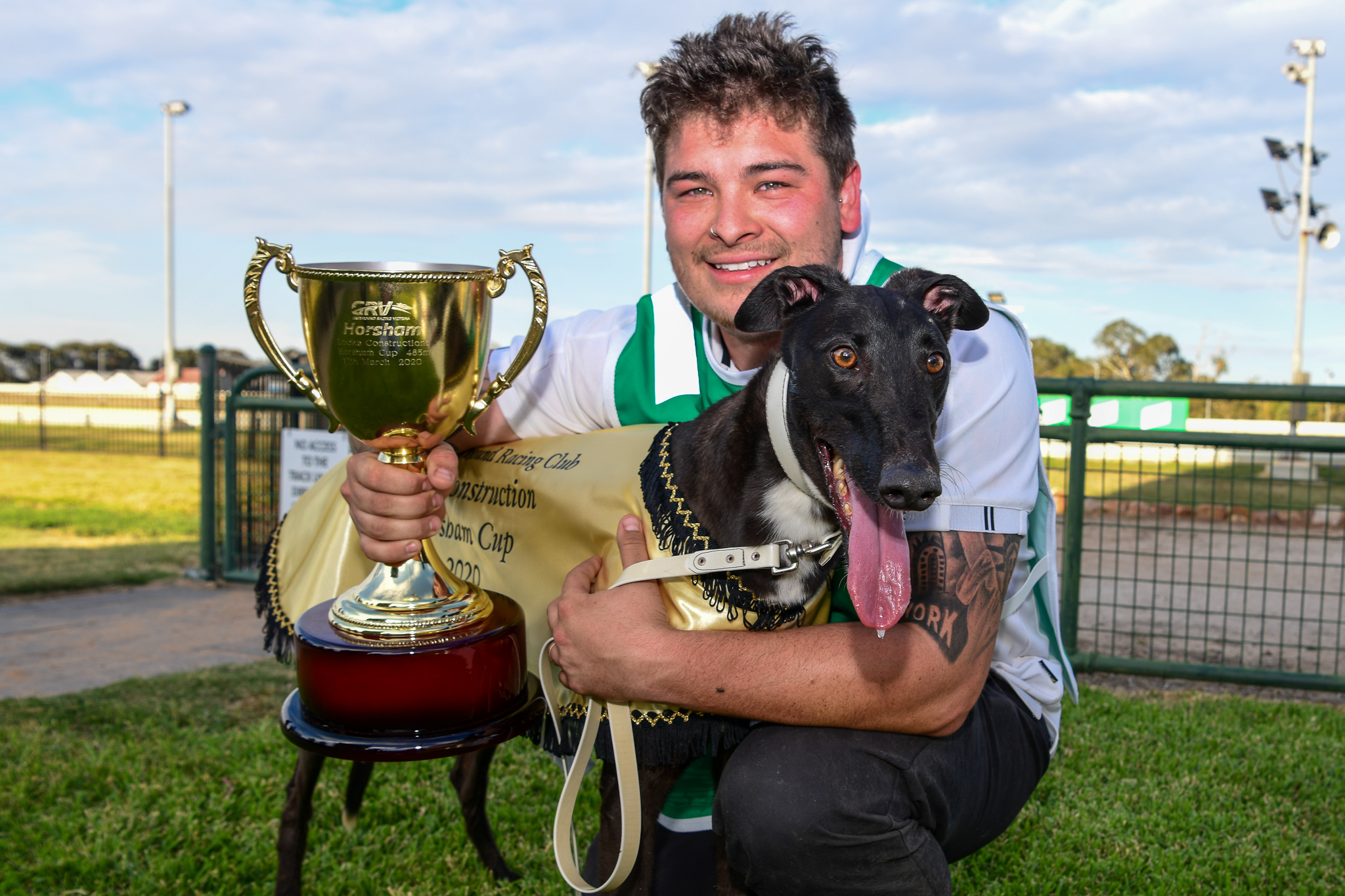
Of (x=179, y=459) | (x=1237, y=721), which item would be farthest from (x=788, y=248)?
(x=179, y=459)

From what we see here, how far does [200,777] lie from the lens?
318 cm

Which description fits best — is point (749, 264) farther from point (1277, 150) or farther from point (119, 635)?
point (1277, 150)

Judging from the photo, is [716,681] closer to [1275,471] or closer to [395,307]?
[395,307]

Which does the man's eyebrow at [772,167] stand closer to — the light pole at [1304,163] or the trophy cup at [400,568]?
the trophy cup at [400,568]

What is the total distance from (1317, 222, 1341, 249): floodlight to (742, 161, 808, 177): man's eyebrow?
21561mm

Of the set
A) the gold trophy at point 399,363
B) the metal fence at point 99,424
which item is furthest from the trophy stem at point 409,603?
the metal fence at point 99,424

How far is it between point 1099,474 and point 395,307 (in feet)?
13.8

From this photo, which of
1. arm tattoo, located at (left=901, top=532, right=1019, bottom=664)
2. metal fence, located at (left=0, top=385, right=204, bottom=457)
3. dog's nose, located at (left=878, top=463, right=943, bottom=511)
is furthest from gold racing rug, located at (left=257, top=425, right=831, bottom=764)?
metal fence, located at (left=0, top=385, right=204, bottom=457)

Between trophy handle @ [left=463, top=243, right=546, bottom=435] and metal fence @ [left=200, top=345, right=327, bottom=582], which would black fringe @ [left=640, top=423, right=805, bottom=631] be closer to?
trophy handle @ [left=463, top=243, right=546, bottom=435]

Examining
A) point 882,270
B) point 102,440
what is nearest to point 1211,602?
point 882,270

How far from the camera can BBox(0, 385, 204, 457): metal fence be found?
19.4m

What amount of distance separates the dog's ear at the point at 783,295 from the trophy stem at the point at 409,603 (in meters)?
0.77

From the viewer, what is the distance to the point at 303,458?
6.33 metres

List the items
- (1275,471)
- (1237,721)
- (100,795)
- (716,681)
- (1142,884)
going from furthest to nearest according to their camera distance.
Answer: (1275,471) → (1237,721) → (100,795) → (1142,884) → (716,681)
